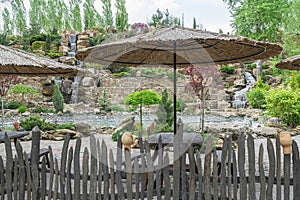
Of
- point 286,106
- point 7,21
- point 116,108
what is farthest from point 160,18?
point 286,106

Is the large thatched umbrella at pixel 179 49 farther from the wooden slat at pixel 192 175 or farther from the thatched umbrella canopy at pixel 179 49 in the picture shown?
the wooden slat at pixel 192 175

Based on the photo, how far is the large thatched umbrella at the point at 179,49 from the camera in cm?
264

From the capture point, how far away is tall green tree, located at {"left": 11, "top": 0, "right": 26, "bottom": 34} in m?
22.3

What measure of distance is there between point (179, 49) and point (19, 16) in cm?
2196

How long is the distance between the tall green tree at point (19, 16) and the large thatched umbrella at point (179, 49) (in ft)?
67.5

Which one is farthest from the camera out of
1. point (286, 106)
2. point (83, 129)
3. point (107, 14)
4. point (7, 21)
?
point (107, 14)

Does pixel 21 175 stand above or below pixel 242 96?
below

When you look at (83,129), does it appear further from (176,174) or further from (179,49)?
(176,174)

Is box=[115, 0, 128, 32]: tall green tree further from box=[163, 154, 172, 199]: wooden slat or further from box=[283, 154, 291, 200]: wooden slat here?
box=[283, 154, 291, 200]: wooden slat

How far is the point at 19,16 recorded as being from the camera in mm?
22609

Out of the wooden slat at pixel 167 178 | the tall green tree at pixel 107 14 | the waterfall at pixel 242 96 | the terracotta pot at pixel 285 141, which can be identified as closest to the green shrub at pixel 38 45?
the tall green tree at pixel 107 14

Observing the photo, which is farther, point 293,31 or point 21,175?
point 293,31

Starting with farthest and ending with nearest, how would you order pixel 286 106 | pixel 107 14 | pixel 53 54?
pixel 107 14, pixel 53 54, pixel 286 106

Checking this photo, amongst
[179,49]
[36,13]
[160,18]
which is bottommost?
[179,49]
